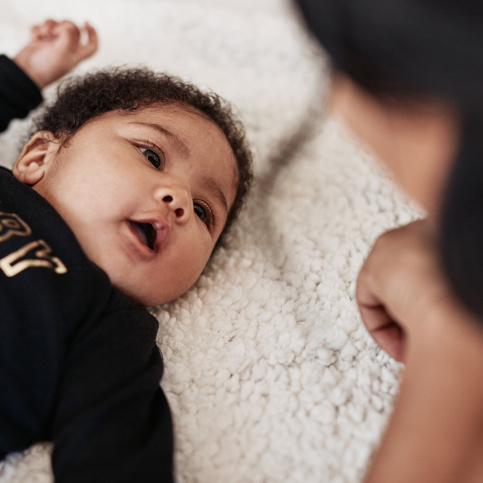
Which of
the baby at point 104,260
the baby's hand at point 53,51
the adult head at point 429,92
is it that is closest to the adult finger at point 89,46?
the baby's hand at point 53,51

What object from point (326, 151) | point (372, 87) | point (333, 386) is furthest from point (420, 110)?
point (326, 151)

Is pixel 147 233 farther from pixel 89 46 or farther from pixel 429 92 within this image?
pixel 89 46

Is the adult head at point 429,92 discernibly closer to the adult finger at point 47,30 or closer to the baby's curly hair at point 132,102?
the baby's curly hair at point 132,102

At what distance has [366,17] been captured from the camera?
0.41m

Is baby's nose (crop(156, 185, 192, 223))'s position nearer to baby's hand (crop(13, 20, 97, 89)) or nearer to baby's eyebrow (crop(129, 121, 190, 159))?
baby's eyebrow (crop(129, 121, 190, 159))

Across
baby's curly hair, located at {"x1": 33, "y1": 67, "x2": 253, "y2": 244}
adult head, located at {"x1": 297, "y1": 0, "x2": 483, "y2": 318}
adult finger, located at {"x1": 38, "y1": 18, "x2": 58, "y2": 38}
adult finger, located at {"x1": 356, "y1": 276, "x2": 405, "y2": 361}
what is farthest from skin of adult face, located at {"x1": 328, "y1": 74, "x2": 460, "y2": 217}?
adult finger, located at {"x1": 38, "y1": 18, "x2": 58, "y2": 38}

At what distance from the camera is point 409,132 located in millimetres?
465

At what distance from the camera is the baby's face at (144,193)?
2.37ft

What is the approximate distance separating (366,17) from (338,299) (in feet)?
1.58

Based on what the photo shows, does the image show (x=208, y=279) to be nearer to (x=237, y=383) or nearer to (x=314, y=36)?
(x=237, y=383)

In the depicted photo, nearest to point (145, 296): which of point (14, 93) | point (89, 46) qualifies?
point (14, 93)

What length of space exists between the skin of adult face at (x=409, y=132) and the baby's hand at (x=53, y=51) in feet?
2.51

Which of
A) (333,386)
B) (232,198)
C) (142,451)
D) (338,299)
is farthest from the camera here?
(232,198)

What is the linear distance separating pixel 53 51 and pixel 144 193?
569mm
